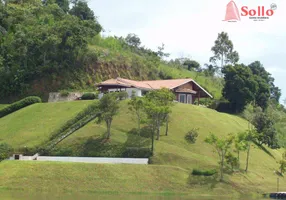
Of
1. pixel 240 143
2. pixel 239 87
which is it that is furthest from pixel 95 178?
pixel 239 87

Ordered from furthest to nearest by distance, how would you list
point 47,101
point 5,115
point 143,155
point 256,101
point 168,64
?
point 168,64 < point 256,101 < point 47,101 < point 5,115 < point 143,155

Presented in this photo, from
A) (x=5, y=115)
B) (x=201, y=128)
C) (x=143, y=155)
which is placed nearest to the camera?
(x=143, y=155)

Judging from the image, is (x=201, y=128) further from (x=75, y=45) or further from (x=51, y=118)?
(x=75, y=45)

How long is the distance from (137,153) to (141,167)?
3.92m

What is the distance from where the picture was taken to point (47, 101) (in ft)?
301

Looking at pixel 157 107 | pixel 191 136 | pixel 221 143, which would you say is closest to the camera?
pixel 221 143

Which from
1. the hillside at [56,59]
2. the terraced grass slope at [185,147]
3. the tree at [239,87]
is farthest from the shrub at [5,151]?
the tree at [239,87]

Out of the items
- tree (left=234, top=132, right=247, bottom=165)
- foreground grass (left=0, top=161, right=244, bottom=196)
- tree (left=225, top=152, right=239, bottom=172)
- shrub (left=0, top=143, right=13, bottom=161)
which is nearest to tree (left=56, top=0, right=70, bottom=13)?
shrub (left=0, top=143, right=13, bottom=161)

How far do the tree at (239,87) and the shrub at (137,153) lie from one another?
34.6 m

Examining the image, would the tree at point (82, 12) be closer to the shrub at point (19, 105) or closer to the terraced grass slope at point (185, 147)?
the shrub at point (19, 105)

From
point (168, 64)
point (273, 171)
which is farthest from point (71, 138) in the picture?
point (168, 64)

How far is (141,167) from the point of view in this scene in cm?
6047

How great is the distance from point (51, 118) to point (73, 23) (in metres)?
24.5

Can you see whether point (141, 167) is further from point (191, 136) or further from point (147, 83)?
point (147, 83)
